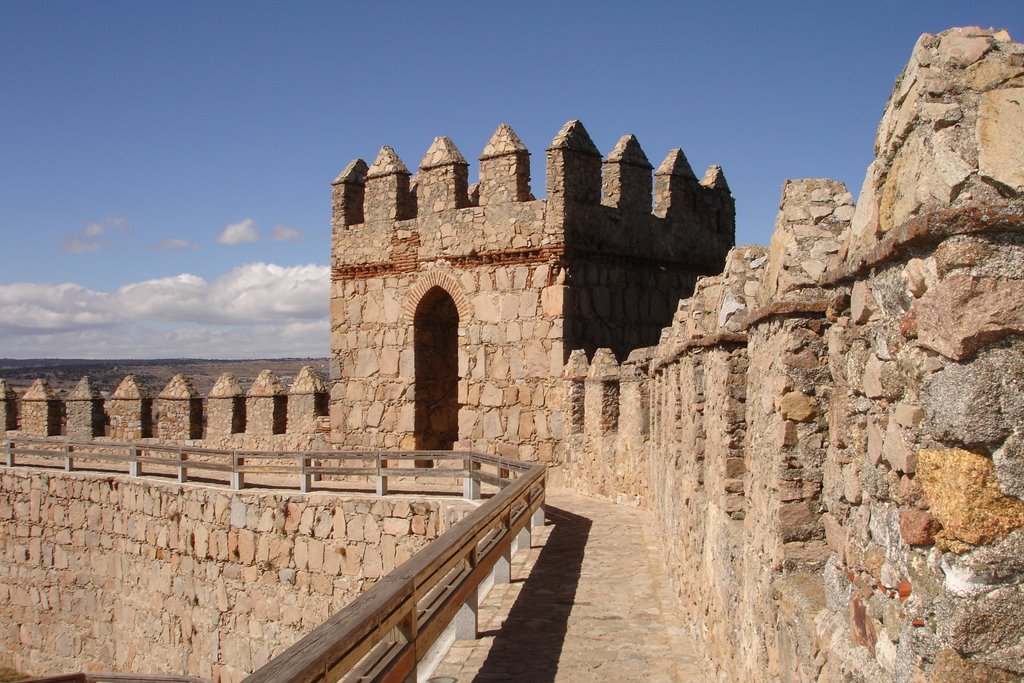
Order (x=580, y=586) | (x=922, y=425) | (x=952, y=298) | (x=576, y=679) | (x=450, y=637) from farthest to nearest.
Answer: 1. (x=580, y=586)
2. (x=450, y=637)
3. (x=576, y=679)
4. (x=922, y=425)
5. (x=952, y=298)

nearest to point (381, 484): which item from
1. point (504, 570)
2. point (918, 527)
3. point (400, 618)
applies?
point (504, 570)

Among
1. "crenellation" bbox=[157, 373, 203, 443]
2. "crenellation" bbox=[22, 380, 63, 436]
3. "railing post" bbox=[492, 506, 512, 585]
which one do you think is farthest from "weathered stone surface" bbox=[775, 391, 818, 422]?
"crenellation" bbox=[22, 380, 63, 436]

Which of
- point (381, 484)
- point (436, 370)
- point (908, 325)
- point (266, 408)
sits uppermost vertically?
point (436, 370)

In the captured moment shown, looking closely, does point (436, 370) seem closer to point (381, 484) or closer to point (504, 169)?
point (504, 169)

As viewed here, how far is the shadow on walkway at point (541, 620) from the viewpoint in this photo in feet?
21.0

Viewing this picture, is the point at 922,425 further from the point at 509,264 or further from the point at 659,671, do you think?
the point at 509,264

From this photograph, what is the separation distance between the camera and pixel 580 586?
884 cm

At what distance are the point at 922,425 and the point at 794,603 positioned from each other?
1.34 metres

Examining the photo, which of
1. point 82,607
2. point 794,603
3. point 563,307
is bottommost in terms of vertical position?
point 82,607

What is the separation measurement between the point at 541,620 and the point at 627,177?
11069 millimetres

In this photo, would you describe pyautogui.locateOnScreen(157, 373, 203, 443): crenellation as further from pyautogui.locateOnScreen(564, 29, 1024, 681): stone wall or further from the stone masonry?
pyautogui.locateOnScreen(564, 29, 1024, 681): stone wall

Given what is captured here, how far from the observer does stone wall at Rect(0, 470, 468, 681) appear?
43.4ft

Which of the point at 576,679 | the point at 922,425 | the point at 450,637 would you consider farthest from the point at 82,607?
the point at 922,425

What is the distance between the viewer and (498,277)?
16.9 meters
